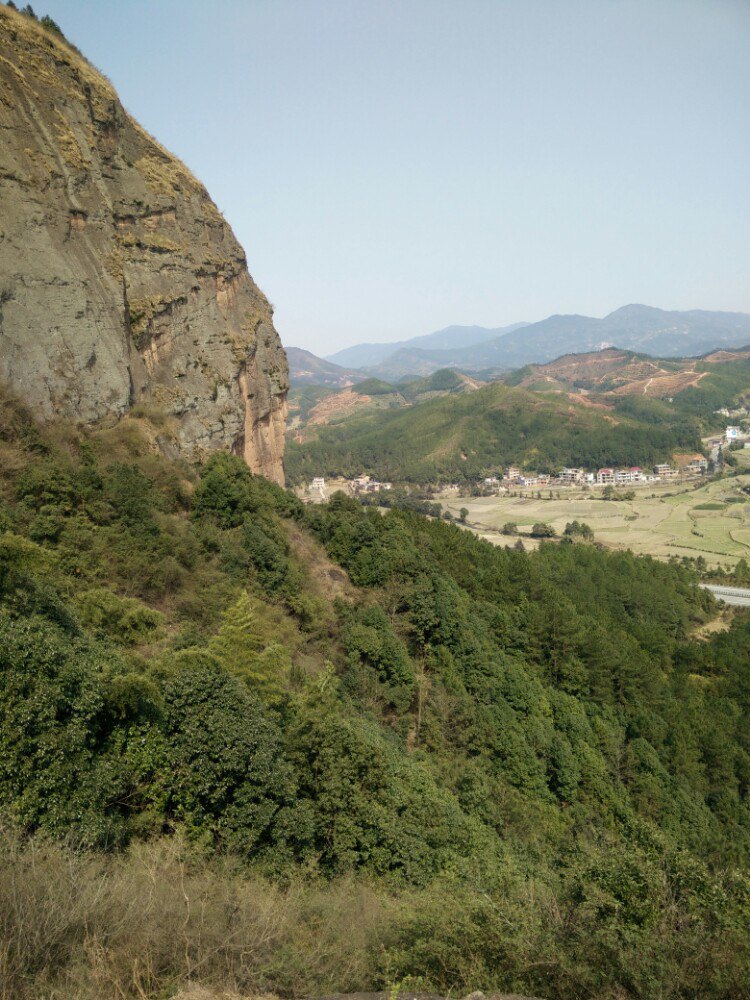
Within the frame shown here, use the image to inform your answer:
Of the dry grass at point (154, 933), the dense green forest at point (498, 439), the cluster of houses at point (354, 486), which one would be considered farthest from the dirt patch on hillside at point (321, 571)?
the dense green forest at point (498, 439)

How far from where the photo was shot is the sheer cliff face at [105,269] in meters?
17.4

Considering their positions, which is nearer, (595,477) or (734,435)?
(595,477)

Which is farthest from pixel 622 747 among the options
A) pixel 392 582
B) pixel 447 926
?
pixel 447 926

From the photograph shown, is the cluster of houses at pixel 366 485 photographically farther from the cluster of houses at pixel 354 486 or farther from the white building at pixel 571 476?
the white building at pixel 571 476

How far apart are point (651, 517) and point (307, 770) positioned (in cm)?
6955

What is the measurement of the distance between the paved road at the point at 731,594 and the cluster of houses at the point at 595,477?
2212 inches

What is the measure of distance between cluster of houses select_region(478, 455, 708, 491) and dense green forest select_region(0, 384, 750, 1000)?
83.3 m

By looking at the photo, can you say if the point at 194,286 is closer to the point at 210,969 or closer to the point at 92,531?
the point at 92,531

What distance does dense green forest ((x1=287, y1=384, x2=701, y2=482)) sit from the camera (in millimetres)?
111188

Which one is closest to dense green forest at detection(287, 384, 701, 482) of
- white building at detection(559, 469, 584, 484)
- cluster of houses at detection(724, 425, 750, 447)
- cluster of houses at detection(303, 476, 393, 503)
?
white building at detection(559, 469, 584, 484)

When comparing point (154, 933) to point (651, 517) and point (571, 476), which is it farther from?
point (571, 476)

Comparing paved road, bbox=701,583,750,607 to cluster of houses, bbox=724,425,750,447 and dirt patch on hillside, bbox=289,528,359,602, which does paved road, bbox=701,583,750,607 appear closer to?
dirt patch on hillside, bbox=289,528,359,602

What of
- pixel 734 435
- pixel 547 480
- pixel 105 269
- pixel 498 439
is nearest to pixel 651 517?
pixel 547 480

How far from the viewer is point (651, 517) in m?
69.6
